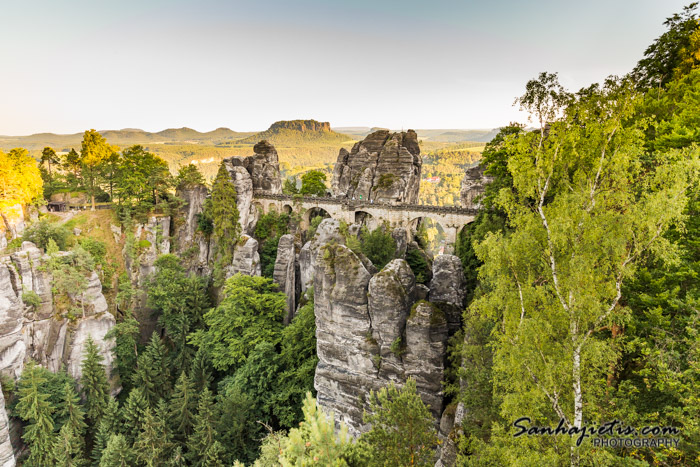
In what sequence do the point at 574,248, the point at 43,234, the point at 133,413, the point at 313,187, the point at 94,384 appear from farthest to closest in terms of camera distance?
the point at 313,187 < the point at 43,234 < the point at 94,384 < the point at 133,413 < the point at 574,248

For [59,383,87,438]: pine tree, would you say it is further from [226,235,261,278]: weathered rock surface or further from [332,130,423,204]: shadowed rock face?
[332,130,423,204]: shadowed rock face

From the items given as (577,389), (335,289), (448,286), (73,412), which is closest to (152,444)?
(73,412)

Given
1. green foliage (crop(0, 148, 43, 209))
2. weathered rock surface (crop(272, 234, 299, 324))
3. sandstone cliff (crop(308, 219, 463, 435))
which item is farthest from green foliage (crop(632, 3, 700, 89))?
green foliage (crop(0, 148, 43, 209))

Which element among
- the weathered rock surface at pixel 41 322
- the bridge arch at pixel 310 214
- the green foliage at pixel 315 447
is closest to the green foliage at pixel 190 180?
the bridge arch at pixel 310 214

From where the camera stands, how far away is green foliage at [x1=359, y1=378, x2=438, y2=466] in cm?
1042

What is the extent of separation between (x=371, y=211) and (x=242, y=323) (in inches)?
711

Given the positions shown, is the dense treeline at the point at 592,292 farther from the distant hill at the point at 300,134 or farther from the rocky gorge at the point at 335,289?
the distant hill at the point at 300,134

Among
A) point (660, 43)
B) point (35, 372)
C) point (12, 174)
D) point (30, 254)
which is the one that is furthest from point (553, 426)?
point (12, 174)

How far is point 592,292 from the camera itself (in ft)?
28.3

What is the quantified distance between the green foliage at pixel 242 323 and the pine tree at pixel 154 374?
3492 mm

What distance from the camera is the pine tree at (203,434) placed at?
2127cm

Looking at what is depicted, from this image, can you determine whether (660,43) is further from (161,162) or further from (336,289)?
(161,162)

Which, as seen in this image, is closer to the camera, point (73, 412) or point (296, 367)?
point (73, 412)

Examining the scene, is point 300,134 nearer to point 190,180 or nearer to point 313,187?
point 313,187
